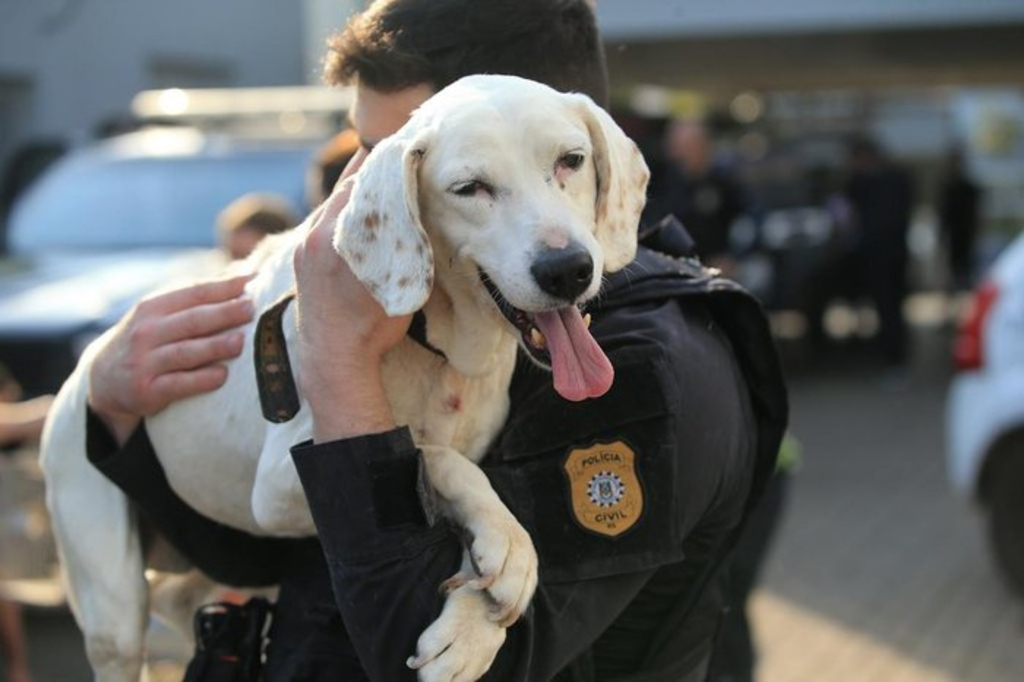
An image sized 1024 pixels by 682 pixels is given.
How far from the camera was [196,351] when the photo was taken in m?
2.46

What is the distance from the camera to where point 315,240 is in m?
2.09

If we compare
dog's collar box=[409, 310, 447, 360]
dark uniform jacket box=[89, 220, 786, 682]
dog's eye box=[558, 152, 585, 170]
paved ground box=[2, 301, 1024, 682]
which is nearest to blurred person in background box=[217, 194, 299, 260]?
paved ground box=[2, 301, 1024, 682]

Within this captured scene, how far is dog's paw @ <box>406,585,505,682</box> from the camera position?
1.90 m

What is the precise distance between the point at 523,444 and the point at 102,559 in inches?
38.0

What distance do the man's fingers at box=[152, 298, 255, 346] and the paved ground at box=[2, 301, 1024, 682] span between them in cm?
384

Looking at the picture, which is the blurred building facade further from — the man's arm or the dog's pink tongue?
the dog's pink tongue

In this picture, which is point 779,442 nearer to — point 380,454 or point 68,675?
point 380,454

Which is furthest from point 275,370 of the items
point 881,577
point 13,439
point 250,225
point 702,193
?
point 702,193

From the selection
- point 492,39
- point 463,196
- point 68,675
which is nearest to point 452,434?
point 463,196

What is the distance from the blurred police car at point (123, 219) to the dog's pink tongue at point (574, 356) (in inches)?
187

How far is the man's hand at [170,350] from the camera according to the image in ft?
8.02

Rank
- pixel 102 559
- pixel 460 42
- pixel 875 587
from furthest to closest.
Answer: pixel 875 587
pixel 102 559
pixel 460 42

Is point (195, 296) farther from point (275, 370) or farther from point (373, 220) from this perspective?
point (373, 220)

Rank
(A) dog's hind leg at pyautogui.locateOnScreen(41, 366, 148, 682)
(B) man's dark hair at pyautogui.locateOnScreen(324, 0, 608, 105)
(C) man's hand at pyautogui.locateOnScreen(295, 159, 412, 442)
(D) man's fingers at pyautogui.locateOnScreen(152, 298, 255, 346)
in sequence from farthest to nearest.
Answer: (A) dog's hind leg at pyautogui.locateOnScreen(41, 366, 148, 682), (D) man's fingers at pyautogui.locateOnScreen(152, 298, 255, 346), (B) man's dark hair at pyautogui.locateOnScreen(324, 0, 608, 105), (C) man's hand at pyautogui.locateOnScreen(295, 159, 412, 442)
